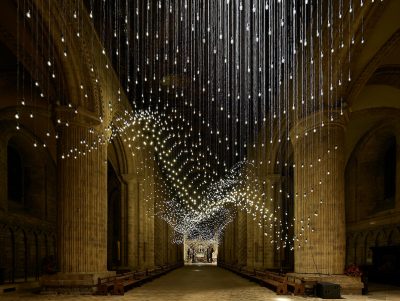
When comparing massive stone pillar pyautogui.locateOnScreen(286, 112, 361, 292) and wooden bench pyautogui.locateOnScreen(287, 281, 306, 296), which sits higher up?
massive stone pillar pyautogui.locateOnScreen(286, 112, 361, 292)

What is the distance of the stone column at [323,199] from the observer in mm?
16297

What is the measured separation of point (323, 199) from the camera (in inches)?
652

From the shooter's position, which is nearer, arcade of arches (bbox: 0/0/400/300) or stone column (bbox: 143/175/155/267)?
arcade of arches (bbox: 0/0/400/300)

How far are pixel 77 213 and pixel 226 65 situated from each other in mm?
7353

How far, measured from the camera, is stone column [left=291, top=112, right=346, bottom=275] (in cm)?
1630

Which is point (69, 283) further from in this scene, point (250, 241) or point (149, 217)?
point (250, 241)

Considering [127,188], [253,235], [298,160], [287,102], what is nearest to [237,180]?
[253,235]

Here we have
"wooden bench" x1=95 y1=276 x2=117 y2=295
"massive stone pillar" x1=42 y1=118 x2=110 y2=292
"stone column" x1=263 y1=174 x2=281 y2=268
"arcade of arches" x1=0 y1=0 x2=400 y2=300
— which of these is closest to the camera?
"arcade of arches" x1=0 y1=0 x2=400 y2=300

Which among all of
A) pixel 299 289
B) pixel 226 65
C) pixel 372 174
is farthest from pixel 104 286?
pixel 372 174

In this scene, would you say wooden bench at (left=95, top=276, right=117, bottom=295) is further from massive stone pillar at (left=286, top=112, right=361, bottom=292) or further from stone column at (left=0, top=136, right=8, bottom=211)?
stone column at (left=0, top=136, right=8, bottom=211)

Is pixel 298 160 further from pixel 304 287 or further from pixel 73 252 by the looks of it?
pixel 73 252

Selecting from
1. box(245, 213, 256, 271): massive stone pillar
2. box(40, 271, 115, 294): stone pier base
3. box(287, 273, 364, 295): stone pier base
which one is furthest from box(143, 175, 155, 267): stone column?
box(287, 273, 364, 295): stone pier base

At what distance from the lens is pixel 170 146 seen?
1214 inches

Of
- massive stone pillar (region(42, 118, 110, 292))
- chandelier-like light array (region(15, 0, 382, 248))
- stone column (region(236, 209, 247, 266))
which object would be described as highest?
chandelier-like light array (region(15, 0, 382, 248))
